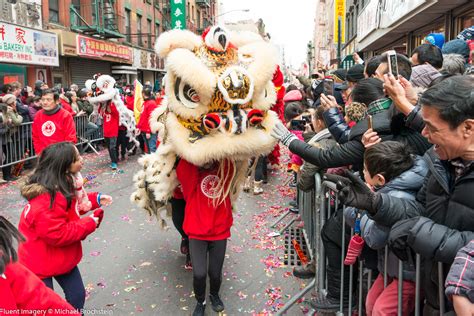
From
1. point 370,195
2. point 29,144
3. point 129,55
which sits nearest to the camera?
point 370,195

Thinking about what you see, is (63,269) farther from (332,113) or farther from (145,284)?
(332,113)

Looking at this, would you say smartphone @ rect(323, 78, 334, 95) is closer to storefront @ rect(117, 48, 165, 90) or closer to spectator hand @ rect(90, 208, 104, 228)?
spectator hand @ rect(90, 208, 104, 228)

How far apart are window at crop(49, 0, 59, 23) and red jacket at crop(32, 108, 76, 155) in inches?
479

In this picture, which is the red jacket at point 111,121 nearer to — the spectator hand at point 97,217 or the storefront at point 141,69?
the spectator hand at point 97,217

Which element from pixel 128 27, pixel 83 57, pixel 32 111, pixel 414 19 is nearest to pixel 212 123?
pixel 32 111

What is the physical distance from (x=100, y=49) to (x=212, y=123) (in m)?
18.4

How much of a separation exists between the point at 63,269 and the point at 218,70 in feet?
6.04

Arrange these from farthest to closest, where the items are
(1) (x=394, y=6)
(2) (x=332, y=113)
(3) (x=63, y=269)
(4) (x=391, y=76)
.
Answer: (1) (x=394, y=6), (2) (x=332, y=113), (3) (x=63, y=269), (4) (x=391, y=76)

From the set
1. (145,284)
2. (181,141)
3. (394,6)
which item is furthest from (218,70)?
(394,6)

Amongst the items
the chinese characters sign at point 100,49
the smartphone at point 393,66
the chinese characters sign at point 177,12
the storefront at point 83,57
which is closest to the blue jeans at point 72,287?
the smartphone at point 393,66

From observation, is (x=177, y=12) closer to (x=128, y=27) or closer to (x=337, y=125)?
(x=128, y=27)

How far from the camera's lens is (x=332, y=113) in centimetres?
348

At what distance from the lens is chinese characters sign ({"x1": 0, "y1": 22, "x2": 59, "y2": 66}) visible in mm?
12752

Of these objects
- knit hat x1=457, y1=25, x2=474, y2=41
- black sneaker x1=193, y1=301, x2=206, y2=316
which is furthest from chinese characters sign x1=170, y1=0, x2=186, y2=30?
black sneaker x1=193, y1=301, x2=206, y2=316
